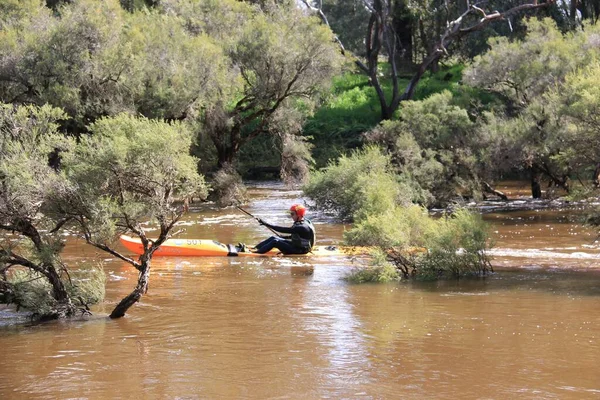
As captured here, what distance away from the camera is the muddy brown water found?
364 inches

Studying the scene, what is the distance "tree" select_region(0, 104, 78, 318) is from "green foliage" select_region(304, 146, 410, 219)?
10303mm

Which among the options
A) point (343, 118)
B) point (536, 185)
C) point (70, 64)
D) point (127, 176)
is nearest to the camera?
point (127, 176)

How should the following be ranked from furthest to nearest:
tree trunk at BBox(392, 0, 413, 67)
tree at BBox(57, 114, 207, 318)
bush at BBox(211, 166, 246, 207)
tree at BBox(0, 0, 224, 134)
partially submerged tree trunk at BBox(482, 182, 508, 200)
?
1. tree trunk at BBox(392, 0, 413, 67)
2. bush at BBox(211, 166, 246, 207)
3. partially submerged tree trunk at BBox(482, 182, 508, 200)
4. tree at BBox(0, 0, 224, 134)
5. tree at BBox(57, 114, 207, 318)

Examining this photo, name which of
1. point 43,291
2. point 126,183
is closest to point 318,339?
point 126,183

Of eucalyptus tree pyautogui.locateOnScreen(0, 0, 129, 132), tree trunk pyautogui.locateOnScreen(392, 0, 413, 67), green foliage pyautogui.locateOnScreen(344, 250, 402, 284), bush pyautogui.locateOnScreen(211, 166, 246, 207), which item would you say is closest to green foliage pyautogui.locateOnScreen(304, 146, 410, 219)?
bush pyautogui.locateOnScreen(211, 166, 246, 207)

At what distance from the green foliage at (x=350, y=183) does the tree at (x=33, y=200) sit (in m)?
10.3

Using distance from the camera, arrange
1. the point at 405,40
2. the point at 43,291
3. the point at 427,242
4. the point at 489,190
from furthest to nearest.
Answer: the point at 405,40 → the point at 489,190 → the point at 427,242 → the point at 43,291

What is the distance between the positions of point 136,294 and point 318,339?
8.73 feet

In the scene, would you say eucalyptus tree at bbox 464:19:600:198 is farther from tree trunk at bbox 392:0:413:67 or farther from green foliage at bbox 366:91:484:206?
tree trunk at bbox 392:0:413:67

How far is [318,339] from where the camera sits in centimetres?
1118

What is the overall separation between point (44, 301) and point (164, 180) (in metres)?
2.39

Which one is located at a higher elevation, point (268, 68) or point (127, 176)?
Result: point (268, 68)

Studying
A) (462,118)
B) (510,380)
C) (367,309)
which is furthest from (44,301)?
(462,118)

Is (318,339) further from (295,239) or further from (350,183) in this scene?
(350,183)
